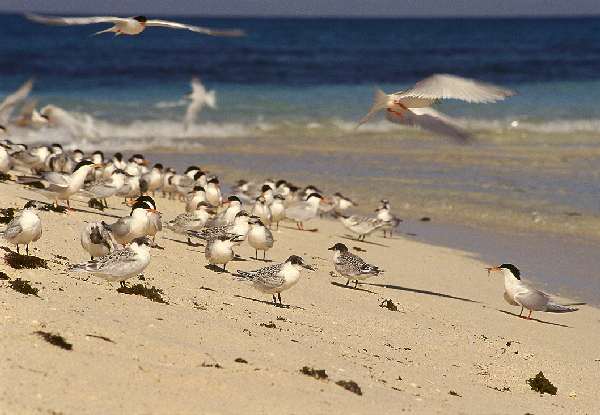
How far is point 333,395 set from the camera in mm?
7543

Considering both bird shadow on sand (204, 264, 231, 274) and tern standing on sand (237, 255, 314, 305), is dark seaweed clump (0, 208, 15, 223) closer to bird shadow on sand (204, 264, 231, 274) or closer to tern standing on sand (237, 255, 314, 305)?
bird shadow on sand (204, 264, 231, 274)

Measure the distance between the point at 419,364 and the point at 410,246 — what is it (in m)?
7.04

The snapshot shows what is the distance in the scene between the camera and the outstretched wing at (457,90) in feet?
39.5

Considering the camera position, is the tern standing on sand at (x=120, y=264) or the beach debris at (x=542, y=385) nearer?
the beach debris at (x=542, y=385)

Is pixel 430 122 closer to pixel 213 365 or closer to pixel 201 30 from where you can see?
pixel 201 30

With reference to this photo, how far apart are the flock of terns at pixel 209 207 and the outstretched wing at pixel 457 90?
11mm

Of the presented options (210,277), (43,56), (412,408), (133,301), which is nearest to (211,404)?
(412,408)

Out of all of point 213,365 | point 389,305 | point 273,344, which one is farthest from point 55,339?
point 389,305

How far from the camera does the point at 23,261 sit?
9.95 m

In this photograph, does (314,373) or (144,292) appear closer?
(314,373)

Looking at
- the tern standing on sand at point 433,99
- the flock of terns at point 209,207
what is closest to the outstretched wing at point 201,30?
the flock of terns at point 209,207

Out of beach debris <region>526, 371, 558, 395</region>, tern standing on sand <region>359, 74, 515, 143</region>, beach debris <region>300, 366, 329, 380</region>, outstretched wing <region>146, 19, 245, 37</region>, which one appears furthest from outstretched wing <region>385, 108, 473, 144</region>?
beach debris <region>300, 366, 329, 380</region>

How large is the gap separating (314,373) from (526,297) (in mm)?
4776

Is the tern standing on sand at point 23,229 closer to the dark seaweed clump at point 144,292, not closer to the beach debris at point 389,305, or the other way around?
the dark seaweed clump at point 144,292
